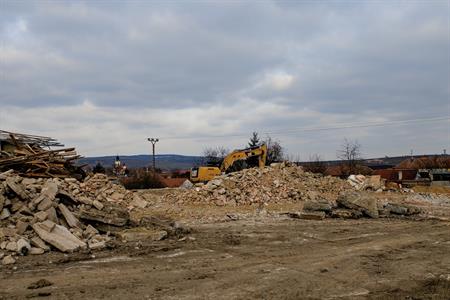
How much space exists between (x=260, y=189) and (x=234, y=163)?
5.57 m

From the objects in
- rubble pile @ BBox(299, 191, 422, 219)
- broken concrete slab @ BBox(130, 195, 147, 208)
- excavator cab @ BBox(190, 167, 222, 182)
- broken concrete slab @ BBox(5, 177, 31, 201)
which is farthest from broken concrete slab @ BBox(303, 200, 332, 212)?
broken concrete slab @ BBox(5, 177, 31, 201)

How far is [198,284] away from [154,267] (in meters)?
1.53

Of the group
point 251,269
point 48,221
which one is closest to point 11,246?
point 48,221

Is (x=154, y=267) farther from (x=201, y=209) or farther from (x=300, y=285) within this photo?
(x=201, y=209)

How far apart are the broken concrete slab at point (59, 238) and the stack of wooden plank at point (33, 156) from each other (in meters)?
9.24

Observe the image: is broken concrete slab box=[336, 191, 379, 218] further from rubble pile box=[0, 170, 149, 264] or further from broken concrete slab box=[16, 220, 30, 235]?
broken concrete slab box=[16, 220, 30, 235]

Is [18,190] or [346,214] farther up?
[18,190]

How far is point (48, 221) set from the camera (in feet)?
37.1

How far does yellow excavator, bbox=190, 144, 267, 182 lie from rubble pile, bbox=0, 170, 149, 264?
504 inches

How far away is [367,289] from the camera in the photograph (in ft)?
25.4

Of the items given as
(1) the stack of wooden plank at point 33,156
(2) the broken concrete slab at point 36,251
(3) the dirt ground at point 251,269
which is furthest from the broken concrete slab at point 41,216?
(1) the stack of wooden plank at point 33,156

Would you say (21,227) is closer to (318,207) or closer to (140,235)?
(140,235)

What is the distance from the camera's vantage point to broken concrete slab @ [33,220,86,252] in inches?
414

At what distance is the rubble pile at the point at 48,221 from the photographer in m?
10.5
